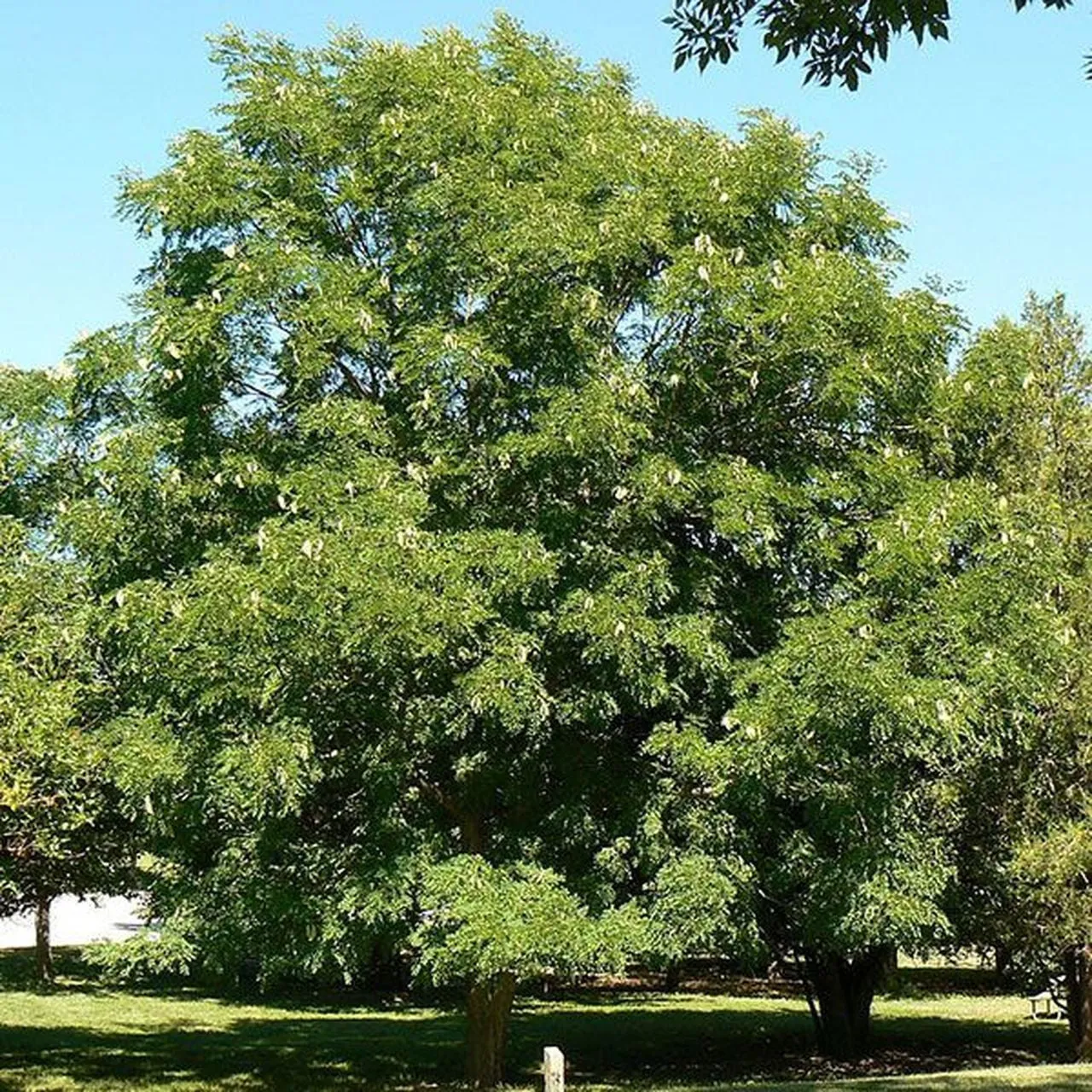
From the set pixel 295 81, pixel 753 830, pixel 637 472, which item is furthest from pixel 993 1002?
pixel 295 81

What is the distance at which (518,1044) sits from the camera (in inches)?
907

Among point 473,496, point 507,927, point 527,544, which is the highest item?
point 473,496

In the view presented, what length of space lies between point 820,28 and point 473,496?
9083 millimetres

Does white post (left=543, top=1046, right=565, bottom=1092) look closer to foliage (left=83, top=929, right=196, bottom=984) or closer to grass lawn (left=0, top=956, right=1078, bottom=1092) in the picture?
grass lawn (left=0, top=956, right=1078, bottom=1092)

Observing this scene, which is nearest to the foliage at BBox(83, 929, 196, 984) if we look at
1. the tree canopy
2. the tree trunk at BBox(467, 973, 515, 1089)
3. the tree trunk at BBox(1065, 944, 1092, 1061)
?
the tree canopy

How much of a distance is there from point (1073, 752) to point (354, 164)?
37.6 ft

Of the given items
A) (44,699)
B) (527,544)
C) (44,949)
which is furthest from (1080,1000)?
(44,949)

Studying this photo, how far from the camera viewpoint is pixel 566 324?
15.6 metres

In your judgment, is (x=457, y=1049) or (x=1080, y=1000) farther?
(x=457, y=1049)

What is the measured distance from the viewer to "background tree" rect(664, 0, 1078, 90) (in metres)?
7.23

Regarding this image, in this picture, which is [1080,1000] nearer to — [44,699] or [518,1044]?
[518,1044]

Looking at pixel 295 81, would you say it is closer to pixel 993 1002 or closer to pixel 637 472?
pixel 637 472

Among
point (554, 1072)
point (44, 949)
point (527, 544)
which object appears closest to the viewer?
point (554, 1072)

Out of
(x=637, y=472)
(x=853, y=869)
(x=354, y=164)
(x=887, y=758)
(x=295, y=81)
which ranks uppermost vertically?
(x=295, y=81)
